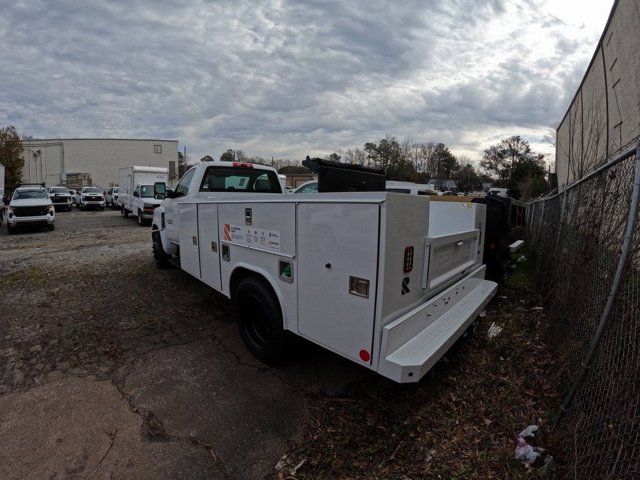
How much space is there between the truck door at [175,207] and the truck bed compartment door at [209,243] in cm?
112

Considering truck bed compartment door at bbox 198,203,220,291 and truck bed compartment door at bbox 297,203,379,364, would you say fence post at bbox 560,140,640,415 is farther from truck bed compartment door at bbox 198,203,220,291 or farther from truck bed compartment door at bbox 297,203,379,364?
truck bed compartment door at bbox 198,203,220,291

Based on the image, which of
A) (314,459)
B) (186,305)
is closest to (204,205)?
(186,305)

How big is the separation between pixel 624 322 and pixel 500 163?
282 feet

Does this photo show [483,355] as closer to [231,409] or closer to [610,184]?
[610,184]

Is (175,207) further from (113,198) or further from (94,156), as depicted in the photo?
(94,156)

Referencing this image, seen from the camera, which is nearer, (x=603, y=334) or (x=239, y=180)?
(x=603, y=334)

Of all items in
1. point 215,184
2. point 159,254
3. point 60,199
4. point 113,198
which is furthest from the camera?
point 113,198

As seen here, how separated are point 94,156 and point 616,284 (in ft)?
200

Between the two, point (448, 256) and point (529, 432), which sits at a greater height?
point (448, 256)

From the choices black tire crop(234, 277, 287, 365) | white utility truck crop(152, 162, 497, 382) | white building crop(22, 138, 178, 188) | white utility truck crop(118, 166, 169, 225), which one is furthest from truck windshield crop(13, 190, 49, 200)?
white building crop(22, 138, 178, 188)

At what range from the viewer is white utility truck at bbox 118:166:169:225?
55.6ft

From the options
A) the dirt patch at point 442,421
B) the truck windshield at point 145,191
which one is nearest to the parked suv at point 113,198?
the truck windshield at point 145,191

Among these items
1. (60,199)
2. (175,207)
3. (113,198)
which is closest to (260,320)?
(175,207)

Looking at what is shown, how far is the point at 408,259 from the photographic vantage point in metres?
2.67
